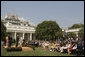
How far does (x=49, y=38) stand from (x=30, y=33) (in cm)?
2572

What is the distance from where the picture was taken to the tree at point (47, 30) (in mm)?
83188

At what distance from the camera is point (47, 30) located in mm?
84875

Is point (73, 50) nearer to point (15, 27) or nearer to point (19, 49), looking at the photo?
point (19, 49)

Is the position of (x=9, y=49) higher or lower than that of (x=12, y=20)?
higher

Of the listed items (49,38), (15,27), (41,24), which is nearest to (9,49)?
(49,38)

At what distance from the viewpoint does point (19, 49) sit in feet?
62.3

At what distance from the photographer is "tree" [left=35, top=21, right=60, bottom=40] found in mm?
83188

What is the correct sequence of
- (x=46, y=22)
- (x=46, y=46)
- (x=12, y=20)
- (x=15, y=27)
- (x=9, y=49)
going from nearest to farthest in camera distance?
(x=9, y=49) < (x=46, y=46) < (x=46, y=22) < (x=15, y=27) < (x=12, y=20)

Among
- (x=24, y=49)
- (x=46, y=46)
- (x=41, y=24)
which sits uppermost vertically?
(x=24, y=49)

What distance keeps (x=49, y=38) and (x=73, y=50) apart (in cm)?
6514

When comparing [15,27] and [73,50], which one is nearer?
[73,50]

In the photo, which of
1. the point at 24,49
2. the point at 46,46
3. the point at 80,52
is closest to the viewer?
the point at 80,52

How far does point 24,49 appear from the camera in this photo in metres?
19.7

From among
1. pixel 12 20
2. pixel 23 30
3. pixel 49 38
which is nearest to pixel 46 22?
pixel 49 38
